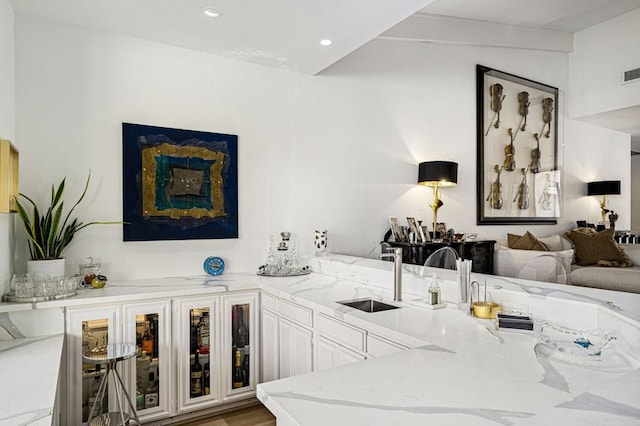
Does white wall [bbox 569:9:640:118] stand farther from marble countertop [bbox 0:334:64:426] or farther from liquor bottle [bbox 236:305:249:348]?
marble countertop [bbox 0:334:64:426]

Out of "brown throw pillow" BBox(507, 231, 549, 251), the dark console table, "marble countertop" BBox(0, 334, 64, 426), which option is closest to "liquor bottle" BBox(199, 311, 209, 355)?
"marble countertop" BBox(0, 334, 64, 426)

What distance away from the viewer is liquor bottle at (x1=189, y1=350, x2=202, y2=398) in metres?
2.79

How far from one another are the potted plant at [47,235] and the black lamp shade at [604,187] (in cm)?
626

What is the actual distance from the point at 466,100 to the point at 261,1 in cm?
315

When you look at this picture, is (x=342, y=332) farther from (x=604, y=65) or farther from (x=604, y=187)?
(x=604, y=187)

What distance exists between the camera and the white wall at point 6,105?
231 centimetres

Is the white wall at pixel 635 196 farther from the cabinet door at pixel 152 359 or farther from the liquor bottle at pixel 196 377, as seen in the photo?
the cabinet door at pixel 152 359

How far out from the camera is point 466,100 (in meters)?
4.88

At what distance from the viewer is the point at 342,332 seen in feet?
7.33

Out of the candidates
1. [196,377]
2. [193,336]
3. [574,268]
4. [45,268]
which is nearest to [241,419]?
[196,377]

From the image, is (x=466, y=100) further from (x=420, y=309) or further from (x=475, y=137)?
(x=420, y=309)

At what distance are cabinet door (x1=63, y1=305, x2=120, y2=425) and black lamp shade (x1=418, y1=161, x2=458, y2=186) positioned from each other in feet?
10.1

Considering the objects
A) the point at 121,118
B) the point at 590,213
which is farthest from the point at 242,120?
the point at 590,213

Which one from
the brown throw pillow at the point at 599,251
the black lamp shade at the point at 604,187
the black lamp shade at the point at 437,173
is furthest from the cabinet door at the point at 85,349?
the black lamp shade at the point at 604,187
